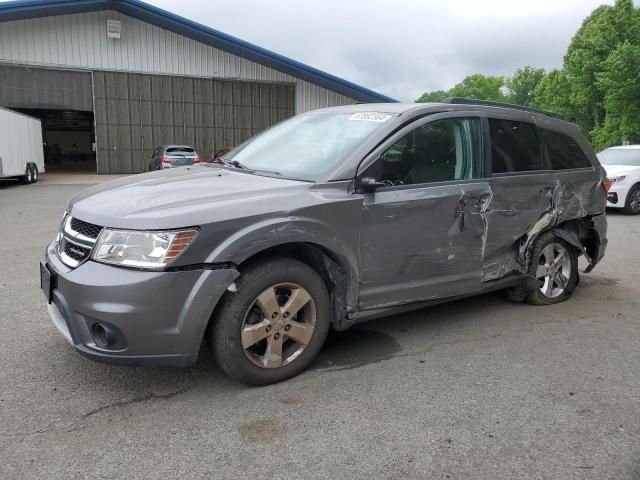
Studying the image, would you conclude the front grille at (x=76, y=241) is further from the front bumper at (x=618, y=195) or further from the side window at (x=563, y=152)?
the front bumper at (x=618, y=195)

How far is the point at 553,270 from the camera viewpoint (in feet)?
16.9

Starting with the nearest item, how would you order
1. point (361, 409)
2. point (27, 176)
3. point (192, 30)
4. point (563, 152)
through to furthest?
point (361, 409) < point (563, 152) < point (27, 176) < point (192, 30)

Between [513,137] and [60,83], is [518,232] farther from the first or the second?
[60,83]

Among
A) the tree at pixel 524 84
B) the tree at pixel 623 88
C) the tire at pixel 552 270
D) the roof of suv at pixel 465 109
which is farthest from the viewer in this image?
the tree at pixel 524 84

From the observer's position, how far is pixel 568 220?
5133mm

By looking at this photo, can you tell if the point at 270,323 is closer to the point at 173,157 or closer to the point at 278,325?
the point at 278,325

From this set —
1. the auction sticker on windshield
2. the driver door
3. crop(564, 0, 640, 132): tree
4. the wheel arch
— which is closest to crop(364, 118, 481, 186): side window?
the driver door

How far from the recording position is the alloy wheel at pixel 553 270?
5012mm

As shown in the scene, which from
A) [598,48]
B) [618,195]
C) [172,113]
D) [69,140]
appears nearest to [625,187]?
[618,195]

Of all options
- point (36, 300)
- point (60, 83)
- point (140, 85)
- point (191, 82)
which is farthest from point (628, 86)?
point (36, 300)

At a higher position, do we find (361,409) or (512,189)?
(512,189)

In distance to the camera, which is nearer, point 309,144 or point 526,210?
point 309,144

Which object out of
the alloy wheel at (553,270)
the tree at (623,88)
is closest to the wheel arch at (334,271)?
the alloy wheel at (553,270)

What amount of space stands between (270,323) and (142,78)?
2778 centimetres
